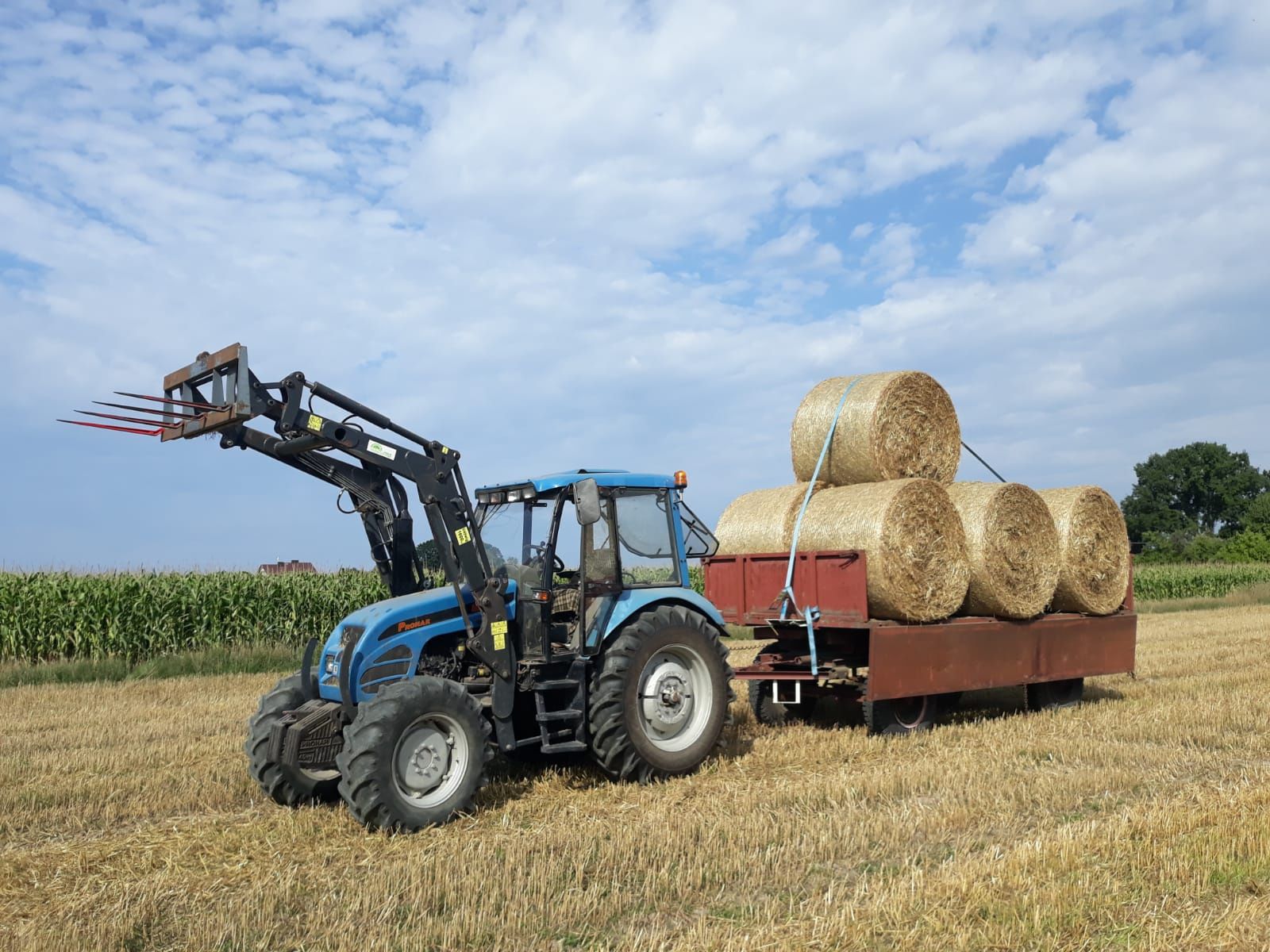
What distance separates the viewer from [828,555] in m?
9.02

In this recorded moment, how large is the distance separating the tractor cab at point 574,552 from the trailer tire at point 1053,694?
15.1ft

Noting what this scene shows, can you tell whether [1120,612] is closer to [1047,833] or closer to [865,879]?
[1047,833]

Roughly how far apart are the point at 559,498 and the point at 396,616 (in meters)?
1.36

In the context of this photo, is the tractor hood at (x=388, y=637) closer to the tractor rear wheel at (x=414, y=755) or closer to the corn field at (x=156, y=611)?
the tractor rear wheel at (x=414, y=755)

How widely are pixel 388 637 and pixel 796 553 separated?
3885 mm

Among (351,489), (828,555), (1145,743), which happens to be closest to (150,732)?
(351,489)

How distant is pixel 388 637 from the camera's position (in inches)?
266

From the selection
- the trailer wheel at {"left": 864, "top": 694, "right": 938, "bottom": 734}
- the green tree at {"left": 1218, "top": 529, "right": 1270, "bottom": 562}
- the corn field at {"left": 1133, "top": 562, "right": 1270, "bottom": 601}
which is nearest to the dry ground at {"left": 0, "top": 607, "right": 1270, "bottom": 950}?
the trailer wheel at {"left": 864, "top": 694, "right": 938, "bottom": 734}

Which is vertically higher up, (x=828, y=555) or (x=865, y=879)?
(x=828, y=555)

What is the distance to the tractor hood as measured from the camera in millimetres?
6660

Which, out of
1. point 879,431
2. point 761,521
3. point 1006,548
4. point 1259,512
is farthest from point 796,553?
point 1259,512

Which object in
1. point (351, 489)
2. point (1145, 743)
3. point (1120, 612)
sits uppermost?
point (351, 489)

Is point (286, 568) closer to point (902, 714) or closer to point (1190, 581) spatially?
point (902, 714)

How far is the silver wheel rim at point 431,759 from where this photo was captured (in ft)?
20.4
